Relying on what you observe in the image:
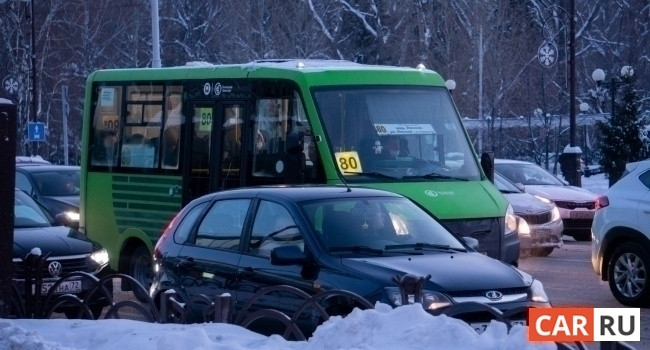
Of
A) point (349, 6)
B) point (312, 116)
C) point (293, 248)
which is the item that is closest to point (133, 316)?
point (293, 248)

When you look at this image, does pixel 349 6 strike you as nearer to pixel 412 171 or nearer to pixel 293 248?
pixel 412 171

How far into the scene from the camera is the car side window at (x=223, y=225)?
34.3ft

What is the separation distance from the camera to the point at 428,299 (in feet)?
29.2

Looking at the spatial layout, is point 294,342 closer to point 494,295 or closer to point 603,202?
point 494,295

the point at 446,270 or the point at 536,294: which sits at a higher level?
the point at 446,270

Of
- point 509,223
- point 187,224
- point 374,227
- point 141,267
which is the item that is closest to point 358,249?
point 374,227

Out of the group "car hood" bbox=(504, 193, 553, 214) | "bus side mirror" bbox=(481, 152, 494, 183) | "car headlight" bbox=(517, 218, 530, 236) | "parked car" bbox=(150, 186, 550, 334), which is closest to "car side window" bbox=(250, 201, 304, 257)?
"parked car" bbox=(150, 186, 550, 334)

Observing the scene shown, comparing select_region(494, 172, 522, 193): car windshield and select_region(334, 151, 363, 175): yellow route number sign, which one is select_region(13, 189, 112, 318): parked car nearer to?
select_region(334, 151, 363, 175): yellow route number sign

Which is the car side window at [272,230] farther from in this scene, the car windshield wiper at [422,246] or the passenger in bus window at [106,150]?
the passenger in bus window at [106,150]

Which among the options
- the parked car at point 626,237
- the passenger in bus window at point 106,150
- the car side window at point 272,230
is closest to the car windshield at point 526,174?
the passenger in bus window at point 106,150

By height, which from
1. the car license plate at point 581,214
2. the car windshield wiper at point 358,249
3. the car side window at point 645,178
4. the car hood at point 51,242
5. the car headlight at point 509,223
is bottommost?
the car license plate at point 581,214

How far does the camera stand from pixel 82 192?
60.5 ft

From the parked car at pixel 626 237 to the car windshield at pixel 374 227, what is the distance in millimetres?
4012

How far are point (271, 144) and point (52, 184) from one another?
9.03m
